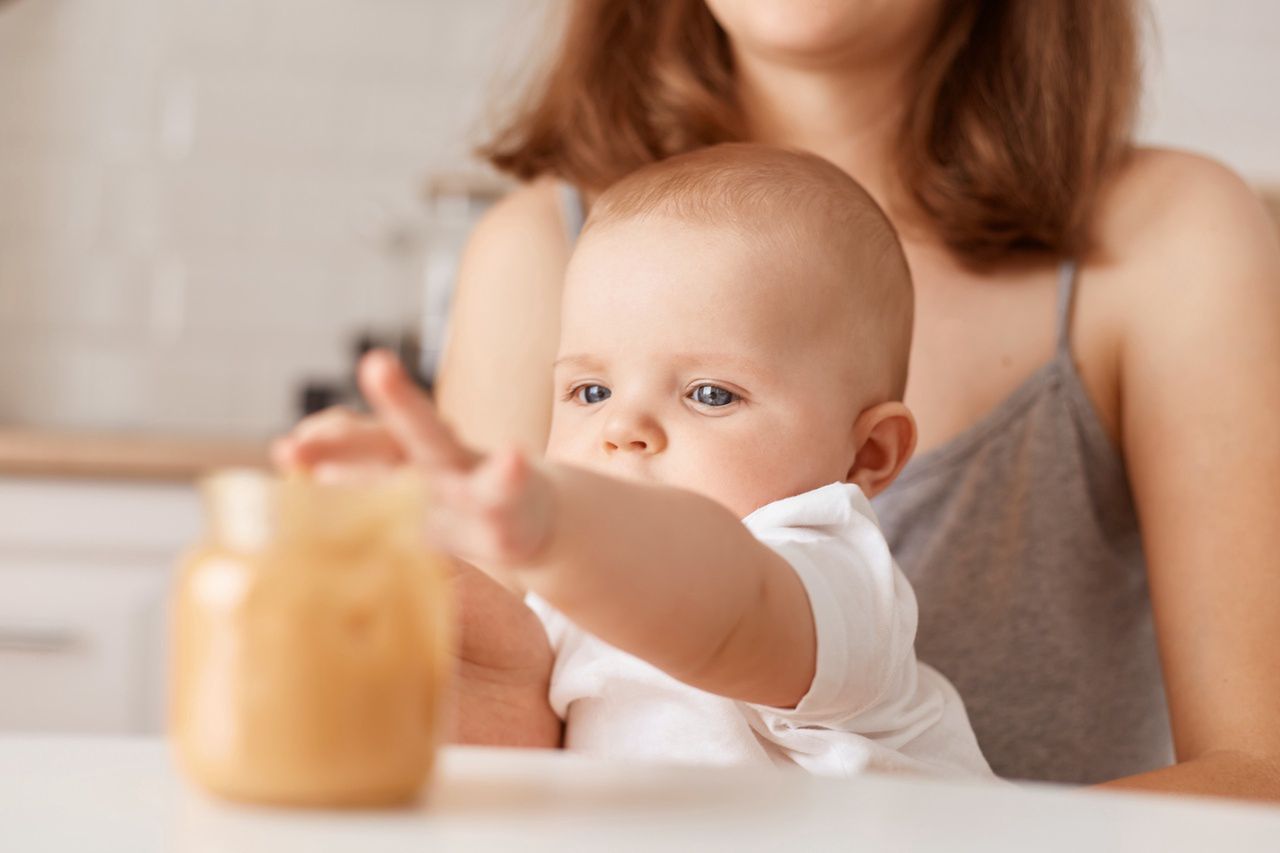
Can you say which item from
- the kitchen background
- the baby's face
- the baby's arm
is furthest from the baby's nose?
the kitchen background

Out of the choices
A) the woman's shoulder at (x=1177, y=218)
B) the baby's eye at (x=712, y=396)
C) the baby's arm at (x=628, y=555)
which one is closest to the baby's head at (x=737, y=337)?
the baby's eye at (x=712, y=396)

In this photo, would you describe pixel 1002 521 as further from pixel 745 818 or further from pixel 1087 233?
pixel 745 818

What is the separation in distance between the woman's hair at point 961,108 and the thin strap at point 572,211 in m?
0.02

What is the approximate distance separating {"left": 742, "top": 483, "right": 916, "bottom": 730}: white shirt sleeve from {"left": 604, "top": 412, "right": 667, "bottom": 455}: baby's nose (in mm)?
84

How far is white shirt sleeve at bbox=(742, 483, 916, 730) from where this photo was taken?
0.59 meters

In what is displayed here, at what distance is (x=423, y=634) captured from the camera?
0.39m

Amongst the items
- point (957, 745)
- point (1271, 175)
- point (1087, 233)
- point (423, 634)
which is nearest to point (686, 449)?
→ point (957, 745)

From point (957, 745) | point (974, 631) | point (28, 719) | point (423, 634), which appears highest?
point (423, 634)

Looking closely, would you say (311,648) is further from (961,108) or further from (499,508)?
(961,108)

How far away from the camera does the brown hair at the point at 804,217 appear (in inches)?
34.4

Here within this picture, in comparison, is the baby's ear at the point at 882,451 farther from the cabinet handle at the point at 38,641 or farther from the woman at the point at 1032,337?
the cabinet handle at the point at 38,641

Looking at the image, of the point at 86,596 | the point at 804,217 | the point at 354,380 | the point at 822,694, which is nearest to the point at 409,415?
the point at 822,694

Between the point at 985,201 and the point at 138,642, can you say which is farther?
the point at 138,642

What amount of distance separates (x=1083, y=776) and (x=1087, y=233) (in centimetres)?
45
